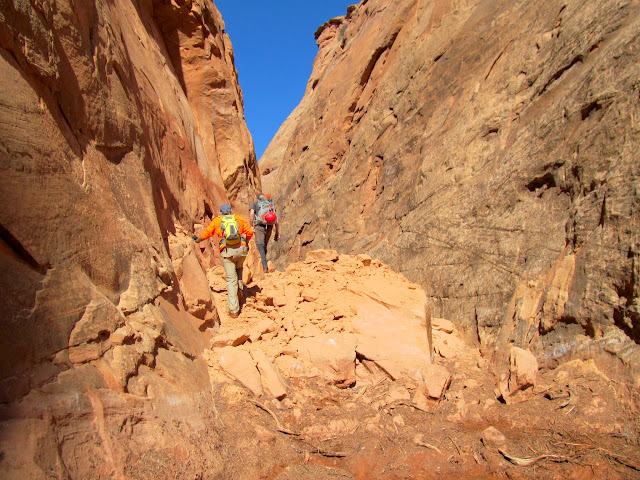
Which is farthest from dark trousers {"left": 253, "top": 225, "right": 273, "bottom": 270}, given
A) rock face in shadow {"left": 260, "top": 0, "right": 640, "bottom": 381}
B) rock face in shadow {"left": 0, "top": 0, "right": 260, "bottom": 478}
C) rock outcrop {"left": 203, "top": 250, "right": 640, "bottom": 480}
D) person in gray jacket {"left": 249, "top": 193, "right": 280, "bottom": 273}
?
rock face in shadow {"left": 0, "top": 0, "right": 260, "bottom": 478}

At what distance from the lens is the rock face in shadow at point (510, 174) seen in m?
3.95

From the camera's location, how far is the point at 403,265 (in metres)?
7.05

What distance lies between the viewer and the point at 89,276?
9.48 ft

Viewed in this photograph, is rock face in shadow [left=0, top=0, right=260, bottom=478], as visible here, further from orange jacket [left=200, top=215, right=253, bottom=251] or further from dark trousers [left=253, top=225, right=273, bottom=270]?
dark trousers [left=253, top=225, right=273, bottom=270]

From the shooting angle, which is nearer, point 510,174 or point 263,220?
point 510,174

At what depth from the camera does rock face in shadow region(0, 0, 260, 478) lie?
208cm

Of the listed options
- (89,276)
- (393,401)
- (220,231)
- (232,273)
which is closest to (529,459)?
(393,401)

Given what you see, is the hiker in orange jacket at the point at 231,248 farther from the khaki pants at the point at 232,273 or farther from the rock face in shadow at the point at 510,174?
the rock face in shadow at the point at 510,174

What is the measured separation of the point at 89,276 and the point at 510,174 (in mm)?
5240

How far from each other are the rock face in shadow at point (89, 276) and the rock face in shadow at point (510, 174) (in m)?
3.44

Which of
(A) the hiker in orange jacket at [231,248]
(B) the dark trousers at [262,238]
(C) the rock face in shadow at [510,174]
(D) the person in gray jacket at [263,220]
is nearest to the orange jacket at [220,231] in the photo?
(A) the hiker in orange jacket at [231,248]

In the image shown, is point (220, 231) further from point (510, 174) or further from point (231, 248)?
point (510, 174)

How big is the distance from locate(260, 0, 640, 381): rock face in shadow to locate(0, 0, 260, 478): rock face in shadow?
344 centimetres

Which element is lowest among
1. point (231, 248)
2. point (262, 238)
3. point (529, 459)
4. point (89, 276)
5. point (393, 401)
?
point (529, 459)
